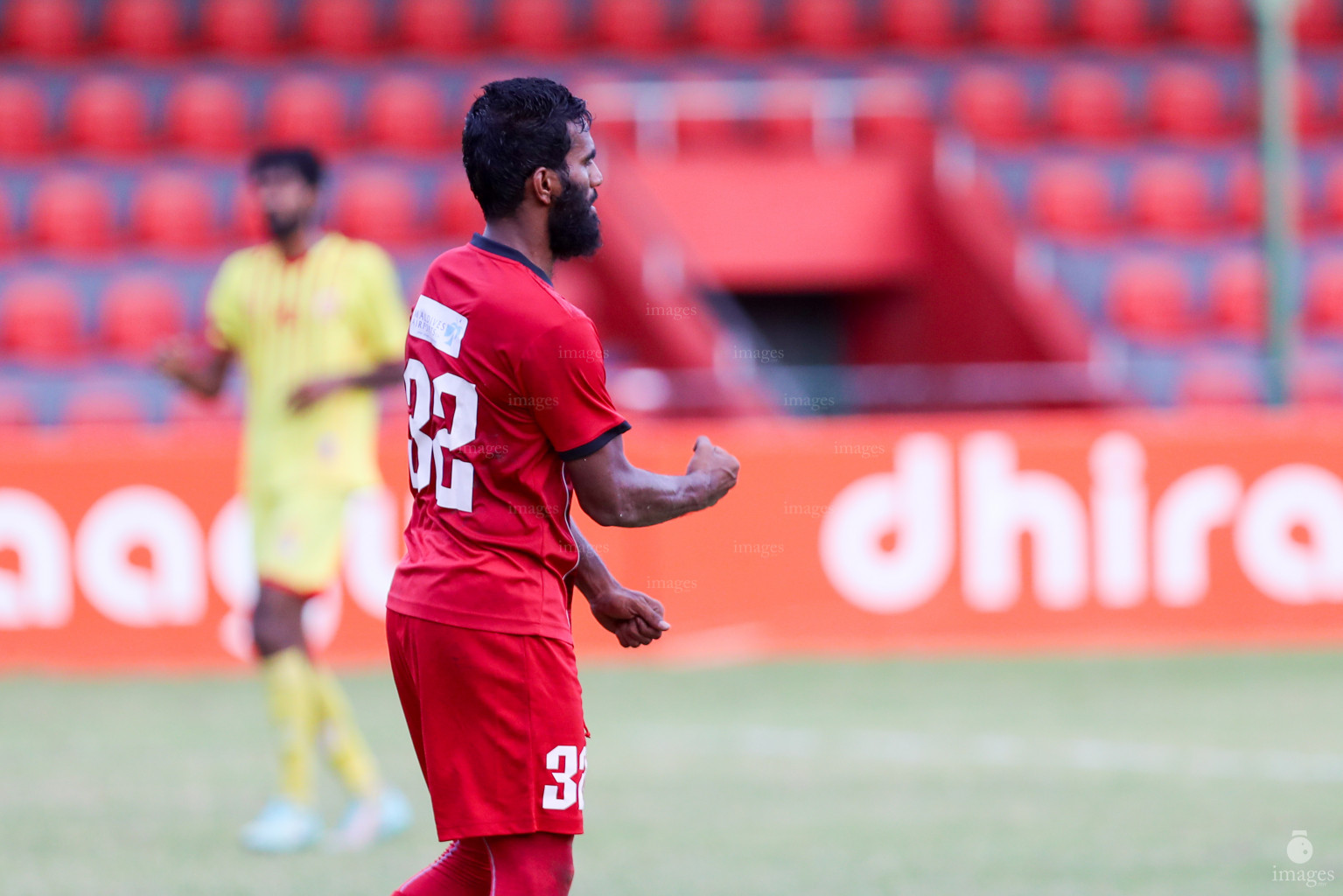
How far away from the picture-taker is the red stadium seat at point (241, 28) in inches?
630

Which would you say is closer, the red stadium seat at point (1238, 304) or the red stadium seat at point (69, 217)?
the red stadium seat at point (69, 217)

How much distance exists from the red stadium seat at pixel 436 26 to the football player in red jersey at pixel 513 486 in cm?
1353

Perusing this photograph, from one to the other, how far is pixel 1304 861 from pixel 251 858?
3.19 metres

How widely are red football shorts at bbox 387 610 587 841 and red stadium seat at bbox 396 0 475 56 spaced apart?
45.2 ft

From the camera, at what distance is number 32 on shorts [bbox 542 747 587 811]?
2963mm

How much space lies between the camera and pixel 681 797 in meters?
6.23

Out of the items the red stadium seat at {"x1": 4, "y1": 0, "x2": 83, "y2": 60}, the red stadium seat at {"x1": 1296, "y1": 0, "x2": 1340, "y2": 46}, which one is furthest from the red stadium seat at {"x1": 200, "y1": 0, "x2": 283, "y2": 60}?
the red stadium seat at {"x1": 1296, "y1": 0, "x2": 1340, "y2": 46}

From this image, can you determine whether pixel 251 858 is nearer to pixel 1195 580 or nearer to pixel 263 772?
pixel 263 772

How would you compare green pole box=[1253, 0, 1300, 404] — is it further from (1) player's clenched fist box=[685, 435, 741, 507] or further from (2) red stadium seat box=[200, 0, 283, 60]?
(2) red stadium seat box=[200, 0, 283, 60]

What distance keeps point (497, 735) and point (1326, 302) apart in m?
13.4

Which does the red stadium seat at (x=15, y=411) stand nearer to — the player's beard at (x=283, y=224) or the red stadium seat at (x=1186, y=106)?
the player's beard at (x=283, y=224)

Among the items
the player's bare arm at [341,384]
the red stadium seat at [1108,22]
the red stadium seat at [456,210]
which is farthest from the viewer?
the red stadium seat at [1108,22]

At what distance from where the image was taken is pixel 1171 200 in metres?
15.6

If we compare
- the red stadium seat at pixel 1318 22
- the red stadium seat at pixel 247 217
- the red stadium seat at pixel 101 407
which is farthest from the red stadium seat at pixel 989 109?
the red stadium seat at pixel 101 407
